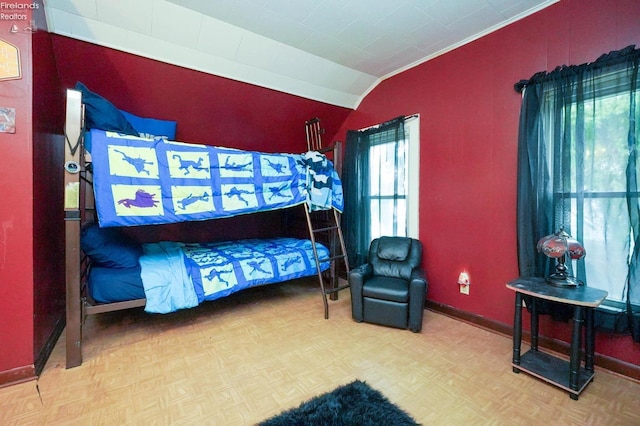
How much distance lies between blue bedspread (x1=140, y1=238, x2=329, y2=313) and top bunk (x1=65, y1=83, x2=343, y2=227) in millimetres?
470

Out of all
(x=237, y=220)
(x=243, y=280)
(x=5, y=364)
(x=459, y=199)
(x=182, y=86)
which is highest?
(x=182, y=86)

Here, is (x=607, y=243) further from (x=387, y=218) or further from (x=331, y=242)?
(x=331, y=242)


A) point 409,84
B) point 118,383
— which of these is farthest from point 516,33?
point 118,383

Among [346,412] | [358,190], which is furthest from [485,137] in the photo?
[346,412]

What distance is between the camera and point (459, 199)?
2.80 metres

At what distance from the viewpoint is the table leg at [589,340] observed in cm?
182

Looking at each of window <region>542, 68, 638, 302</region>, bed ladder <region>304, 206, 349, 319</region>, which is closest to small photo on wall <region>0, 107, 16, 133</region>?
bed ladder <region>304, 206, 349, 319</region>

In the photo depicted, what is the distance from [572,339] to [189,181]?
10.2ft

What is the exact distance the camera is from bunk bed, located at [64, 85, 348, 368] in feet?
6.48

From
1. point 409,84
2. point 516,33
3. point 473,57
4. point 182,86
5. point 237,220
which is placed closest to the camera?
point 516,33

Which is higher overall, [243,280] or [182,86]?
[182,86]

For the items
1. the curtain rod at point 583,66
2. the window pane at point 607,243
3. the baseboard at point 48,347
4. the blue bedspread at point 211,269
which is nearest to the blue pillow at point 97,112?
the blue bedspread at point 211,269

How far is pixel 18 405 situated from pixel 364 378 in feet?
7.04

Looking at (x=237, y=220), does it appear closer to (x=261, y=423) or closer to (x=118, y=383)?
(x=118, y=383)
